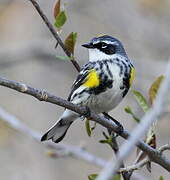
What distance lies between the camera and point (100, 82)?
12.1 ft

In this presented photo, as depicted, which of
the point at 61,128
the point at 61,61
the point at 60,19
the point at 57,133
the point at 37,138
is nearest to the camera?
the point at 60,19

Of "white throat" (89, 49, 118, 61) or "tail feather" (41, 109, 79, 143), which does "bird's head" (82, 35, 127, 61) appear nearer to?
"white throat" (89, 49, 118, 61)

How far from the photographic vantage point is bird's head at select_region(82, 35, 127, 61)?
13.4 feet

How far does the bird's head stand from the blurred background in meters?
1.79

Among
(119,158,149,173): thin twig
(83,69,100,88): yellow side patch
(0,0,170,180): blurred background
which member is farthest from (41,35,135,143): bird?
(0,0,170,180): blurred background

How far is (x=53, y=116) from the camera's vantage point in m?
8.28

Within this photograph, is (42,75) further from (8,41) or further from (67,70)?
(67,70)

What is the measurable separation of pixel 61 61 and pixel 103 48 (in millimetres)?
3058

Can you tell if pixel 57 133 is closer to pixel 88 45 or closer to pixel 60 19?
pixel 88 45

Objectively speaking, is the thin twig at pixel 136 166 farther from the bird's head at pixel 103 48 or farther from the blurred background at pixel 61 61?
the blurred background at pixel 61 61

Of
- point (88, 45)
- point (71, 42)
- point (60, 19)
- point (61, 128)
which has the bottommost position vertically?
point (61, 128)

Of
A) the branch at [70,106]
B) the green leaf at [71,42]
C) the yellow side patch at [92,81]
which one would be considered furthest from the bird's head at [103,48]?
the branch at [70,106]

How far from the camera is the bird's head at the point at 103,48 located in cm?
407

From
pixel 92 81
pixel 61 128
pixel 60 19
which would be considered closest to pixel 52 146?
pixel 61 128
